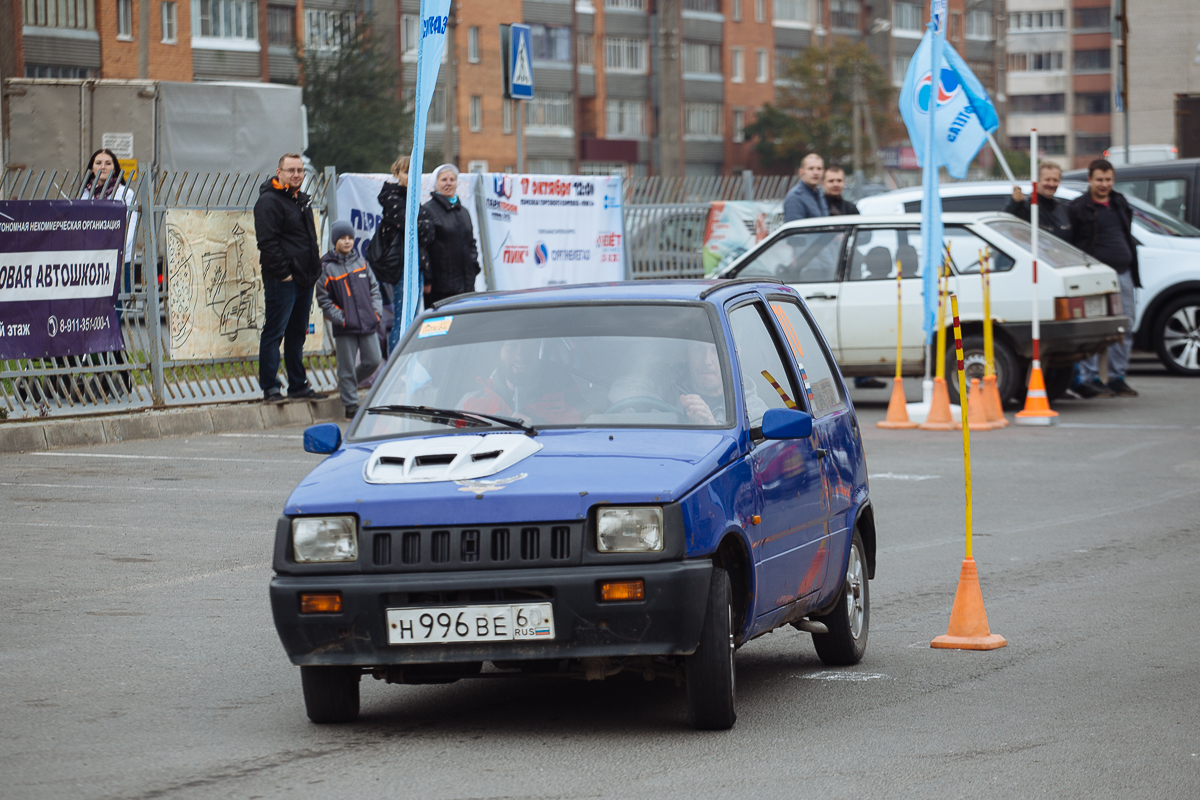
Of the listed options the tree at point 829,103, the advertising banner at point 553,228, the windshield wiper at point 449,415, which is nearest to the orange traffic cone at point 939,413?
the advertising banner at point 553,228

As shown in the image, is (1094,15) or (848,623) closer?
(848,623)

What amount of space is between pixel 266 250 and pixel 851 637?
31.1 feet

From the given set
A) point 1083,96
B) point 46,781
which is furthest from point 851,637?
point 1083,96

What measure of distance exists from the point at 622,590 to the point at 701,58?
8611 cm

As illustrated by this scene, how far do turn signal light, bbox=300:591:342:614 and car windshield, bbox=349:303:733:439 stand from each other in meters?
0.81

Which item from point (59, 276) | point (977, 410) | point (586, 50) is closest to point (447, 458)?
point (59, 276)

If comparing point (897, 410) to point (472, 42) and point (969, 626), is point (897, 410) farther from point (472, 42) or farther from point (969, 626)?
point (472, 42)

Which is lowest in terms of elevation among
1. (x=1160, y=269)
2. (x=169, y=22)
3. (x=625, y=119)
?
(x=1160, y=269)

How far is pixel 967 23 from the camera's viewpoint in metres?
111

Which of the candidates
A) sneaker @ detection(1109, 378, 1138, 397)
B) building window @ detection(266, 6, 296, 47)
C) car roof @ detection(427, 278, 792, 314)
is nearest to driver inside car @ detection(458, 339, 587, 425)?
car roof @ detection(427, 278, 792, 314)

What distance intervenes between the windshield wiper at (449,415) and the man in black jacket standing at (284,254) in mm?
9148

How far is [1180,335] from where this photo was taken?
20.3m

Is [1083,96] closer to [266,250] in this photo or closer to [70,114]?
[70,114]

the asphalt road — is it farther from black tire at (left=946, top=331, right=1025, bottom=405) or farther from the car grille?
black tire at (left=946, top=331, right=1025, bottom=405)
